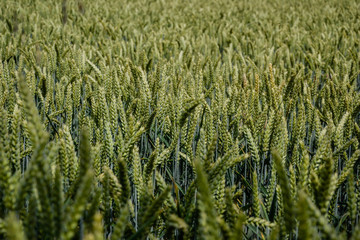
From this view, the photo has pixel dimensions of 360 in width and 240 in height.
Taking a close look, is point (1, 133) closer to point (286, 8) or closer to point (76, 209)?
point (76, 209)

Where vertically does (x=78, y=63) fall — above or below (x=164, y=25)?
below

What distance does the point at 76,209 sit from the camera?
398mm

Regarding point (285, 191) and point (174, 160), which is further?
point (174, 160)

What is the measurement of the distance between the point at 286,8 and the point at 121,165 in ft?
22.0

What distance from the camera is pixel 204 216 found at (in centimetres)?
42

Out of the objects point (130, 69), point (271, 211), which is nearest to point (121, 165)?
point (271, 211)

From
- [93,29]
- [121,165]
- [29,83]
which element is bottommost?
[121,165]

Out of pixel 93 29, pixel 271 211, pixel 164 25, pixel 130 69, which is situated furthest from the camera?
pixel 164 25

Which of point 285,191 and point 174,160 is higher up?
point 174,160

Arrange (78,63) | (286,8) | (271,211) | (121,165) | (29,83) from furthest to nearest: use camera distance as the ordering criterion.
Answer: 1. (286,8)
2. (78,63)
3. (29,83)
4. (271,211)
5. (121,165)

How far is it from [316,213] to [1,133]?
0.48m

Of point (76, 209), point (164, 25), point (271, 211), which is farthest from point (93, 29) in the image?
point (76, 209)

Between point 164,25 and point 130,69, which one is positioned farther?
point 164,25

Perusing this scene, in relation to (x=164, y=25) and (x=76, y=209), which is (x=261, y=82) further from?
(x=164, y=25)
